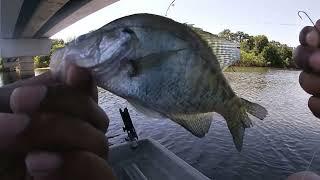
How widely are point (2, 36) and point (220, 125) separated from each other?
769 inches

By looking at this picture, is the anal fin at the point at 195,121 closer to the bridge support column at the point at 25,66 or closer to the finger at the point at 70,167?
the finger at the point at 70,167

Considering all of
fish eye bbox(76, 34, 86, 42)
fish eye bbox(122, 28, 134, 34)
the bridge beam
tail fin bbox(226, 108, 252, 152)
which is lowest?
the bridge beam

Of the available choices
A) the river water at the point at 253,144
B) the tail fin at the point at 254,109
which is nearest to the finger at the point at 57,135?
the tail fin at the point at 254,109

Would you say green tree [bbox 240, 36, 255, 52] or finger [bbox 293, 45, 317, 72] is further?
green tree [bbox 240, 36, 255, 52]

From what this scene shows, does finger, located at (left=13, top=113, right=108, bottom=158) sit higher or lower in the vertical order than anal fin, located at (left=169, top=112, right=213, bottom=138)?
higher

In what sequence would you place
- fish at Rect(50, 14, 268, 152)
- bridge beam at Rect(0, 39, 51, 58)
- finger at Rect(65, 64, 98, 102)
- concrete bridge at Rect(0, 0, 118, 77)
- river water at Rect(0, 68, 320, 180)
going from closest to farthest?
finger at Rect(65, 64, 98, 102) → fish at Rect(50, 14, 268, 152) → river water at Rect(0, 68, 320, 180) → concrete bridge at Rect(0, 0, 118, 77) → bridge beam at Rect(0, 39, 51, 58)

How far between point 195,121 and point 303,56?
0.74 meters

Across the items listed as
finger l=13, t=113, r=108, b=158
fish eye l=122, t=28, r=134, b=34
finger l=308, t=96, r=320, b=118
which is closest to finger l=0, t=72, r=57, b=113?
finger l=13, t=113, r=108, b=158

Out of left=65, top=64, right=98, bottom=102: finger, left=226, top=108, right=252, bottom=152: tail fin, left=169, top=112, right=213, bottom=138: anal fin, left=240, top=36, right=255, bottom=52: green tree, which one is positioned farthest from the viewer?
left=240, top=36, right=255, bottom=52: green tree

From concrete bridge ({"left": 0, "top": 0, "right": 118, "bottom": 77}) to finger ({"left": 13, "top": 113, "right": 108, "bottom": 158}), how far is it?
18.8 m

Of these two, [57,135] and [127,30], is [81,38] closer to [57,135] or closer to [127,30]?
[127,30]

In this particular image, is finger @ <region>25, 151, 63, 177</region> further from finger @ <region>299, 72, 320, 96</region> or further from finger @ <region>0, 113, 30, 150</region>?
finger @ <region>299, 72, 320, 96</region>

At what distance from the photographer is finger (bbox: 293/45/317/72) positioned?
1925mm

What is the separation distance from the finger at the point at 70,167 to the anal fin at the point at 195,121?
372 mm
